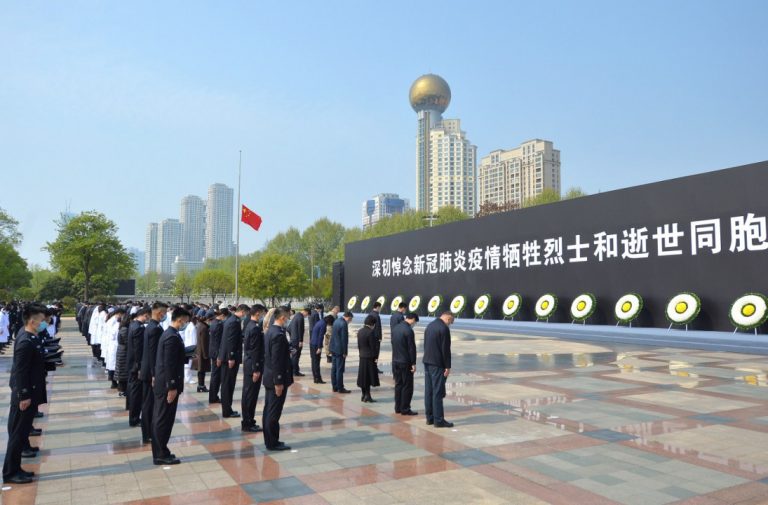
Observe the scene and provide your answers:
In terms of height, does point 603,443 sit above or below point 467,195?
below

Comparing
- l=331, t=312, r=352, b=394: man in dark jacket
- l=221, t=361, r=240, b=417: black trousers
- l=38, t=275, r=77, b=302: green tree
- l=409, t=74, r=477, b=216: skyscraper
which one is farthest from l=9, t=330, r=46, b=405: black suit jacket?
l=409, t=74, r=477, b=216: skyscraper

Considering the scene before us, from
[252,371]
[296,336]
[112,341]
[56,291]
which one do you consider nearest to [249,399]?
[252,371]

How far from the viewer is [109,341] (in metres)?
11.2

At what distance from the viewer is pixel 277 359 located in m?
6.21

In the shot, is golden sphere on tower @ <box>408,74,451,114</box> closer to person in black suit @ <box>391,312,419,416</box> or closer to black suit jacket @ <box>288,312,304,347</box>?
black suit jacket @ <box>288,312,304,347</box>

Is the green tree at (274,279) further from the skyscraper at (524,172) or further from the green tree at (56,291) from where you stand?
the skyscraper at (524,172)

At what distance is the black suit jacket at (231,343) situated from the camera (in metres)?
8.34

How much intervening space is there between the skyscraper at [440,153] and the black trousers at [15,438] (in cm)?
16219

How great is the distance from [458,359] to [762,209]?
10.9m

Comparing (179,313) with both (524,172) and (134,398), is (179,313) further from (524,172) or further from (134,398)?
(524,172)

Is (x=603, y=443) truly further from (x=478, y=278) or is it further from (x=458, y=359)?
(x=478, y=278)

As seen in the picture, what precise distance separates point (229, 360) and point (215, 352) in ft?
5.43

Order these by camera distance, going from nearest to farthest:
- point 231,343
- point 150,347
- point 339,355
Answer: point 150,347
point 231,343
point 339,355

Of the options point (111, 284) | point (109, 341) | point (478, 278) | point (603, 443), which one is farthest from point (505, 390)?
point (111, 284)
